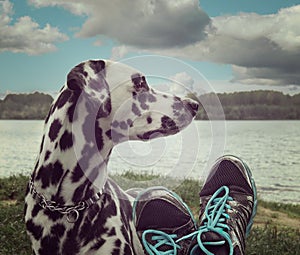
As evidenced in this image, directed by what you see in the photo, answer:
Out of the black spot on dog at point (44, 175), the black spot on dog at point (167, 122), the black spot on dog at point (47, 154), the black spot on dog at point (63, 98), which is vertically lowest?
the black spot on dog at point (44, 175)

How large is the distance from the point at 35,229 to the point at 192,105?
642mm

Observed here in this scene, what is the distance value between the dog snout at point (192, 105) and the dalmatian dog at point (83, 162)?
0.57ft

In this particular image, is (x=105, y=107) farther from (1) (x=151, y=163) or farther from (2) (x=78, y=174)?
(1) (x=151, y=163)

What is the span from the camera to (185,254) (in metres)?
1.68

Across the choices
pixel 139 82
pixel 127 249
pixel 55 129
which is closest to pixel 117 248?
pixel 127 249

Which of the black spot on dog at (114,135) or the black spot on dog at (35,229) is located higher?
the black spot on dog at (114,135)

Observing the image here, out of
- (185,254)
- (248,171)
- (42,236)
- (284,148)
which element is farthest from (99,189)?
(284,148)

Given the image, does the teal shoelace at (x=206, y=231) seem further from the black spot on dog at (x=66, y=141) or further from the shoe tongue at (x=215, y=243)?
the black spot on dog at (x=66, y=141)

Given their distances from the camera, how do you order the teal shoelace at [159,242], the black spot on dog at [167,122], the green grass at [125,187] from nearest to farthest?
the black spot on dog at [167,122], the teal shoelace at [159,242], the green grass at [125,187]

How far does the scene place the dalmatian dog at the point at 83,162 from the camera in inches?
52.6

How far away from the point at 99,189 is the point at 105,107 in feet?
0.82

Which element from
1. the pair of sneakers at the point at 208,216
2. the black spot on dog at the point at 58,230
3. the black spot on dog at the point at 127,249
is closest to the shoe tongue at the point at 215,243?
the pair of sneakers at the point at 208,216

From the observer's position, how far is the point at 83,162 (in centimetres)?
135

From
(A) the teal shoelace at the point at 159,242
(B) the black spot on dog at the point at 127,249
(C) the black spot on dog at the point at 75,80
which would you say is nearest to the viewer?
(C) the black spot on dog at the point at 75,80
